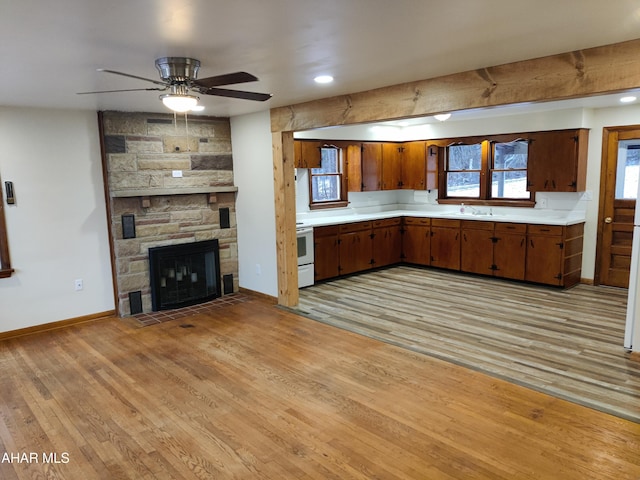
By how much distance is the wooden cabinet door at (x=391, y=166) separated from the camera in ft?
25.6

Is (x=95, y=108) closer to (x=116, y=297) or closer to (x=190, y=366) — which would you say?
(x=116, y=297)

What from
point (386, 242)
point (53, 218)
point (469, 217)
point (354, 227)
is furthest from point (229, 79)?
point (386, 242)

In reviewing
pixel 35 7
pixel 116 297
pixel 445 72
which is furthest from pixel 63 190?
pixel 445 72

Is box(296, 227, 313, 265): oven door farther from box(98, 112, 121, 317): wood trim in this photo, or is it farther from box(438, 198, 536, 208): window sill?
box(438, 198, 536, 208): window sill

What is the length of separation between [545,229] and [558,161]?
97cm

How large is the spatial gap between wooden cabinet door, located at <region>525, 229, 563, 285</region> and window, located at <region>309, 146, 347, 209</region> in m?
2.92

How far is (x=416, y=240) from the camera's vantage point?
7.64 meters

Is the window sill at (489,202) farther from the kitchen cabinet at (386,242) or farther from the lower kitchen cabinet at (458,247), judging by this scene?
the kitchen cabinet at (386,242)

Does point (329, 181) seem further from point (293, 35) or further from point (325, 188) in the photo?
point (293, 35)

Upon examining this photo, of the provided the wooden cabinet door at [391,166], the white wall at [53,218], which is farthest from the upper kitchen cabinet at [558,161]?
the white wall at [53,218]

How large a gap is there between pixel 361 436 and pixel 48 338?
3.65 m

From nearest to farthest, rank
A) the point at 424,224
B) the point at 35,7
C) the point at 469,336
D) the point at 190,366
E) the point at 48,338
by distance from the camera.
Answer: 1. the point at 35,7
2. the point at 190,366
3. the point at 469,336
4. the point at 48,338
5. the point at 424,224

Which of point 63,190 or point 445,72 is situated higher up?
point 445,72

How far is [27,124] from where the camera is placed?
4.74 metres
